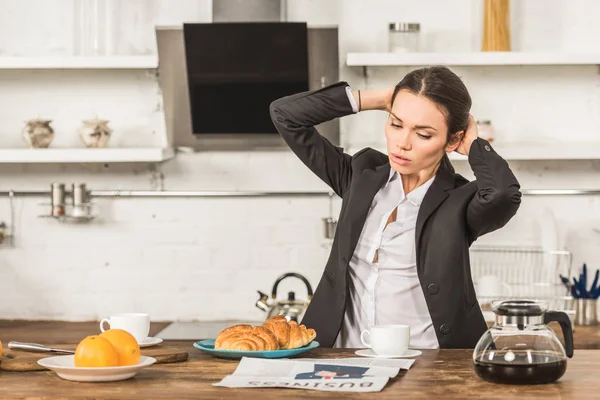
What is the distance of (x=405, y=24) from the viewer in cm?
404

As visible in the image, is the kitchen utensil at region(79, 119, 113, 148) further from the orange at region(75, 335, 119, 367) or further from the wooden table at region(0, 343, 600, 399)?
the orange at region(75, 335, 119, 367)

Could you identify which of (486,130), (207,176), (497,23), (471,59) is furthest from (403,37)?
(207,176)

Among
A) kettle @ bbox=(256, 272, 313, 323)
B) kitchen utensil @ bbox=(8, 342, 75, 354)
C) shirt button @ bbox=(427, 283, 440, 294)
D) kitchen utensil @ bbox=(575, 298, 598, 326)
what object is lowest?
kitchen utensil @ bbox=(575, 298, 598, 326)

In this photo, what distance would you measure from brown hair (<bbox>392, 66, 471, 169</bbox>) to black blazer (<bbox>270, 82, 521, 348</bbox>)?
0.08 m

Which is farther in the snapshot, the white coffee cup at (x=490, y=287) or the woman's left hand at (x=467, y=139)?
the white coffee cup at (x=490, y=287)

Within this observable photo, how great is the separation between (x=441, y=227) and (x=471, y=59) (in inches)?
67.3

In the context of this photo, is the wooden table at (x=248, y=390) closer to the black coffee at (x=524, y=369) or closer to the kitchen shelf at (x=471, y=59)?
the black coffee at (x=524, y=369)

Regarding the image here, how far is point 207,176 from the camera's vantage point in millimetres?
4309

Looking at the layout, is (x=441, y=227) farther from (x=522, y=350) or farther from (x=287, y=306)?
(x=287, y=306)

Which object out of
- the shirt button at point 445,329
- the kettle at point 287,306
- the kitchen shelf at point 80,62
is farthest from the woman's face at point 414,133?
the kitchen shelf at point 80,62

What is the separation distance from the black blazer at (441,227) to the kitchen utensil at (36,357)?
1.89 ft

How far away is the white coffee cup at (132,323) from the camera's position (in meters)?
2.05

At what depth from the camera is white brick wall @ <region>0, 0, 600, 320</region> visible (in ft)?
13.9

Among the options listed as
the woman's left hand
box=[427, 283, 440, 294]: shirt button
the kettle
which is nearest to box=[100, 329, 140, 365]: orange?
box=[427, 283, 440, 294]: shirt button
